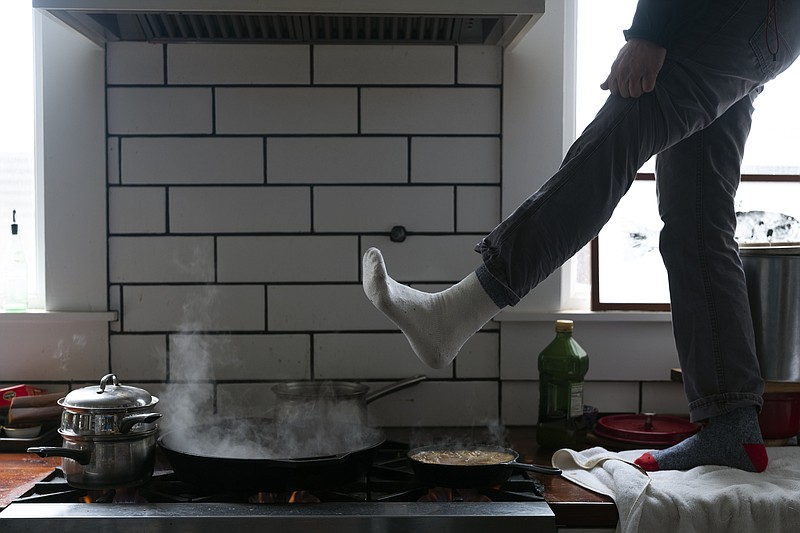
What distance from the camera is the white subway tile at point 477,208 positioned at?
193 centimetres

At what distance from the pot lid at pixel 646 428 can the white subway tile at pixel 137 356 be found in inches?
41.8

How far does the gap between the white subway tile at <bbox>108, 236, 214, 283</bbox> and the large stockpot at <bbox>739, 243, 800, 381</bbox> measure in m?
1.25

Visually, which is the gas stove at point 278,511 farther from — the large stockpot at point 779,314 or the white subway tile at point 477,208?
the white subway tile at point 477,208

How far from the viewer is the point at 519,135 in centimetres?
192

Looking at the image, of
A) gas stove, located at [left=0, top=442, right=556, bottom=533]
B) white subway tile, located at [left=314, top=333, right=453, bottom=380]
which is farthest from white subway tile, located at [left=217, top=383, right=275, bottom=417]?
gas stove, located at [left=0, top=442, right=556, bottom=533]

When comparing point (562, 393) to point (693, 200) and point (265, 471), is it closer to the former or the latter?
point (693, 200)

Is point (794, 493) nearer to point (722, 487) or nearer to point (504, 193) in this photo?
point (722, 487)

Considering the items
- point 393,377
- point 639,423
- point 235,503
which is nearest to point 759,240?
point 639,423

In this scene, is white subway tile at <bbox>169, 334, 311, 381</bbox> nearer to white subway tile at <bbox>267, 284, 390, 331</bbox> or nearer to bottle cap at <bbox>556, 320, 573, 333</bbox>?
white subway tile at <bbox>267, 284, 390, 331</bbox>

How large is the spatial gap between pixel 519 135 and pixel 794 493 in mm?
986

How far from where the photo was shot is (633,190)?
203cm

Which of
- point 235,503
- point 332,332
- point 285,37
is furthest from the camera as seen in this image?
point 332,332

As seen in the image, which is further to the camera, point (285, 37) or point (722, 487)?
point (285, 37)

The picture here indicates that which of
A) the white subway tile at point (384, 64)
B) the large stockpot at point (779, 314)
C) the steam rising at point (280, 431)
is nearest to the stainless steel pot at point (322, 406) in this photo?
the steam rising at point (280, 431)
